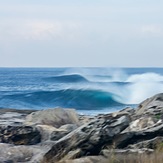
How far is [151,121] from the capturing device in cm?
1166

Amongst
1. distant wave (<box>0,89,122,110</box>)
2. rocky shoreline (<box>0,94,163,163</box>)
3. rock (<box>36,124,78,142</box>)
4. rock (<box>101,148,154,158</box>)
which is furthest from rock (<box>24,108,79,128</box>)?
distant wave (<box>0,89,122,110</box>)

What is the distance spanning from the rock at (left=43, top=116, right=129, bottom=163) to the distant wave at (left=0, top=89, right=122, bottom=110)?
25790mm

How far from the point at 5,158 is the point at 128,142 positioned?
2.08 m

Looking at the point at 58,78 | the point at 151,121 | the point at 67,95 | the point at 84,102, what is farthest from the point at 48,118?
the point at 58,78

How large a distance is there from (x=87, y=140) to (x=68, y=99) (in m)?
31.6

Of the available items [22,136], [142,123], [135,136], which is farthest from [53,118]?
[135,136]

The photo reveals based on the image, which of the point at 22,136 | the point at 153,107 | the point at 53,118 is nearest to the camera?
the point at 22,136

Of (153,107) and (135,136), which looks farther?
(153,107)

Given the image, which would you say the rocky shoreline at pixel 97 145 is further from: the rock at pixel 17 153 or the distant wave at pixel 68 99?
the distant wave at pixel 68 99

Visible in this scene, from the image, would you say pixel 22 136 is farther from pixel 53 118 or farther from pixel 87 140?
pixel 87 140

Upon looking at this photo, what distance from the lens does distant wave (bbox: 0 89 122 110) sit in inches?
1474

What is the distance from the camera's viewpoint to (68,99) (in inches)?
1608

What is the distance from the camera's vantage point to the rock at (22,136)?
1206 centimetres

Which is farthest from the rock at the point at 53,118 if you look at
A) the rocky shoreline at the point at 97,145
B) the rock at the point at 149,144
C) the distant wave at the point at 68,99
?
the distant wave at the point at 68,99
